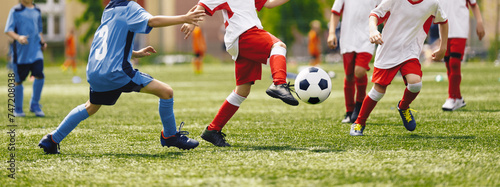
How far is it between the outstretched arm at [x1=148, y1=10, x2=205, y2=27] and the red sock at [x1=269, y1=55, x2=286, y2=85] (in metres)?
0.65

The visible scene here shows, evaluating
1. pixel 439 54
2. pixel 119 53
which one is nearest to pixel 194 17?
pixel 119 53

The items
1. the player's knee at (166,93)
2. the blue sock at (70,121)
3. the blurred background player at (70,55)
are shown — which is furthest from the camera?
the blurred background player at (70,55)

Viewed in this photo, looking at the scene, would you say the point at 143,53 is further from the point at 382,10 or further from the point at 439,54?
the point at 439,54

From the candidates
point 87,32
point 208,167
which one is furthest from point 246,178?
point 87,32

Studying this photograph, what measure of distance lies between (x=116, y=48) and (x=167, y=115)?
66 cm

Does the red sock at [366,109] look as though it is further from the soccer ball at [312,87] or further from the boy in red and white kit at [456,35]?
the boy in red and white kit at [456,35]

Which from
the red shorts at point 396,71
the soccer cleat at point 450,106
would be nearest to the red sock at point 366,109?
the red shorts at point 396,71

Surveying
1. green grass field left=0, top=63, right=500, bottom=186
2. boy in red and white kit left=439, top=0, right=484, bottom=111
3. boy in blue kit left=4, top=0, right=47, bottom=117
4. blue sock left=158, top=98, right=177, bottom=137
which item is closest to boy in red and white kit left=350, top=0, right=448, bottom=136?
green grass field left=0, top=63, right=500, bottom=186

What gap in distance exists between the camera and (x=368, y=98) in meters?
5.46

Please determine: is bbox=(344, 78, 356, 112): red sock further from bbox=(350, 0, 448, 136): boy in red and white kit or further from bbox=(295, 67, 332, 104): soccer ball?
bbox=(295, 67, 332, 104): soccer ball

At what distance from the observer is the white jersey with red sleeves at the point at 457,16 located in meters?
7.86

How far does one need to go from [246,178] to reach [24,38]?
16.6 ft

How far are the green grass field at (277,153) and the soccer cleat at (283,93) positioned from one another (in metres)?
0.38

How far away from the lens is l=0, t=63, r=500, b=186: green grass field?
3477 mm
